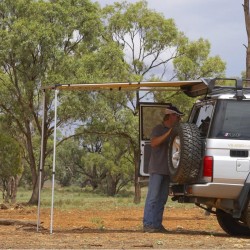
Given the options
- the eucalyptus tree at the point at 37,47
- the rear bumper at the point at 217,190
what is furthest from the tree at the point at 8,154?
the rear bumper at the point at 217,190

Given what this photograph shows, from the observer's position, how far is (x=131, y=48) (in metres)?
36.4

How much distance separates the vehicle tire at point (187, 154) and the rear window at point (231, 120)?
0.26 meters

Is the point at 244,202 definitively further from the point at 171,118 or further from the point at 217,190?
the point at 171,118

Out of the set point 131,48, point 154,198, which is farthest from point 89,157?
point 154,198

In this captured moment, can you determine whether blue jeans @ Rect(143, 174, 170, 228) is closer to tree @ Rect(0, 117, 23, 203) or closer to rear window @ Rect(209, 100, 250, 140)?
rear window @ Rect(209, 100, 250, 140)

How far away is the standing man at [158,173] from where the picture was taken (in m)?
10.7

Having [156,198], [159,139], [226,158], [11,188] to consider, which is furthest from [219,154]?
[11,188]

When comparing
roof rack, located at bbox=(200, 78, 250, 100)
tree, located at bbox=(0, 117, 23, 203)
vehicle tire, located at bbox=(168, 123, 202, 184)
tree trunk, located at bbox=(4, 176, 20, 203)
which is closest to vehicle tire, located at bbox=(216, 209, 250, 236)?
vehicle tire, located at bbox=(168, 123, 202, 184)

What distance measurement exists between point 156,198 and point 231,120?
6.72 feet

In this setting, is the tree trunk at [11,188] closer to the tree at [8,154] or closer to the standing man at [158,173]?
the tree at [8,154]

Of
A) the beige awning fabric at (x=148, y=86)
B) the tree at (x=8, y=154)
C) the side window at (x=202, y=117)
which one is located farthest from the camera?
the tree at (x=8, y=154)

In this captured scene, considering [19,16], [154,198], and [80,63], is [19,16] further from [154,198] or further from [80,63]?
[154,198]

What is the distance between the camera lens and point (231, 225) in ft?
36.0

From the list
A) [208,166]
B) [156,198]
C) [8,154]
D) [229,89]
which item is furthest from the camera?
[8,154]
